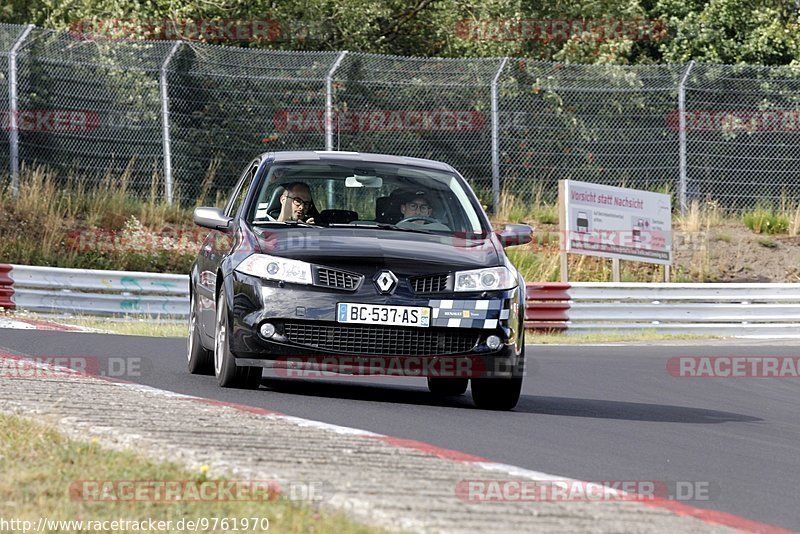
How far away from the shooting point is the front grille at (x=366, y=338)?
8.90 m

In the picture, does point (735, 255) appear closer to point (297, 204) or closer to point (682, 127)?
point (682, 127)

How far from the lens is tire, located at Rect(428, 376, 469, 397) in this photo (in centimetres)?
1069

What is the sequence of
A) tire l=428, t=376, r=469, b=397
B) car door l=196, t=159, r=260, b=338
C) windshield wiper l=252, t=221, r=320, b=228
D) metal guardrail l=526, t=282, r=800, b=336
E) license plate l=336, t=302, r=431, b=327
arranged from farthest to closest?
1. metal guardrail l=526, t=282, r=800, b=336
2. tire l=428, t=376, r=469, b=397
3. car door l=196, t=159, r=260, b=338
4. windshield wiper l=252, t=221, r=320, b=228
5. license plate l=336, t=302, r=431, b=327

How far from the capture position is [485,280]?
9094 mm

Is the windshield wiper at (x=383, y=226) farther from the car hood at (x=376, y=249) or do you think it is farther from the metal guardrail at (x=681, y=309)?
the metal guardrail at (x=681, y=309)

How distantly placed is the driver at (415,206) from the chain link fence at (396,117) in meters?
13.6

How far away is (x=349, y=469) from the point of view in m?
5.89

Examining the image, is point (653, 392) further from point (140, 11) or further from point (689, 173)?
point (140, 11)

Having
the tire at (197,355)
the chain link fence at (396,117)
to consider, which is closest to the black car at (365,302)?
the tire at (197,355)

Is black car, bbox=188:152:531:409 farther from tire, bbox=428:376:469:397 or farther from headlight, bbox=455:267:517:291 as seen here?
tire, bbox=428:376:469:397
